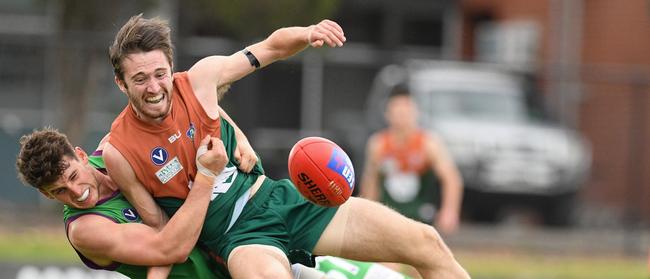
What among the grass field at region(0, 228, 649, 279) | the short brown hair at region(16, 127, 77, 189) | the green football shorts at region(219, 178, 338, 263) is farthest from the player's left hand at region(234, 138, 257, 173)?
the grass field at region(0, 228, 649, 279)

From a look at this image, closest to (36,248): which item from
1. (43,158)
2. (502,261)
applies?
(502,261)

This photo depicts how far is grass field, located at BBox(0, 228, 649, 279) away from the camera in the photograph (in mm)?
11383

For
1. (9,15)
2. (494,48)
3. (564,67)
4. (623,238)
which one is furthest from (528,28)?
(9,15)

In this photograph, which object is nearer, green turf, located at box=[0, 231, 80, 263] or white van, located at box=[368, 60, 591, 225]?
green turf, located at box=[0, 231, 80, 263]

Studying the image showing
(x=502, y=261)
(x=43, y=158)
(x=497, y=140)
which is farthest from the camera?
(x=497, y=140)

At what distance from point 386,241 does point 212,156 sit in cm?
98

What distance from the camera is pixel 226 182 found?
21.7ft

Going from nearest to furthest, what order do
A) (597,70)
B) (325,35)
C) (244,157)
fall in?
(325,35), (244,157), (597,70)

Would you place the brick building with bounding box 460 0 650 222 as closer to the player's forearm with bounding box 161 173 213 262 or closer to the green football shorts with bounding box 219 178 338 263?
the green football shorts with bounding box 219 178 338 263

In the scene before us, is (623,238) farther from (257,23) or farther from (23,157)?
(23,157)

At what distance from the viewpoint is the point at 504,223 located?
15.8m

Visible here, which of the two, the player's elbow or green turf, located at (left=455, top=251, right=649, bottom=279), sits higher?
the player's elbow

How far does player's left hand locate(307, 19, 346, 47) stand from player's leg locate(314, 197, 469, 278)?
0.85 meters

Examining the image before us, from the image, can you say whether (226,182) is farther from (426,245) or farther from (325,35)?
(426,245)
